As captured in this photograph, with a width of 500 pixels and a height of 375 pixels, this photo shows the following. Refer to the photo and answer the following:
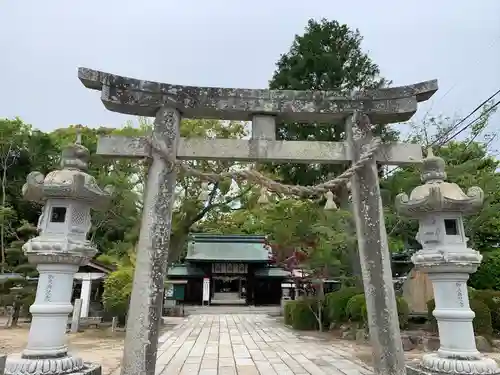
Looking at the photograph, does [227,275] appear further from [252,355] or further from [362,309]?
[252,355]

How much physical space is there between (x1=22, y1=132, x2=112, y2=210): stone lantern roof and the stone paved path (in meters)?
3.43

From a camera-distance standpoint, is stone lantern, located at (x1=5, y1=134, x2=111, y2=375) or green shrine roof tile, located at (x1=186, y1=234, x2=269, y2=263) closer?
stone lantern, located at (x1=5, y1=134, x2=111, y2=375)

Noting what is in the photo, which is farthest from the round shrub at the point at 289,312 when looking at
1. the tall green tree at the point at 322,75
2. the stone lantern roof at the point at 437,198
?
the stone lantern roof at the point at 437,198

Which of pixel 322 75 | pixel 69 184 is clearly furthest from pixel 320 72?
pixel 69 184

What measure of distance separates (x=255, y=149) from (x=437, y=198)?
7.97ft

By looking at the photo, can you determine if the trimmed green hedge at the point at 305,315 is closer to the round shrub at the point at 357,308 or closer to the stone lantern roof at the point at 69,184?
the round shrub at the point at 357,308

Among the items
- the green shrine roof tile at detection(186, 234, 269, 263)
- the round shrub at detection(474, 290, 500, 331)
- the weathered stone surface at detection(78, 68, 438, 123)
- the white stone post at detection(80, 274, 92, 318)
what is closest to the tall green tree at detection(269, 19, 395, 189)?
the round shrub at detection(474, 290, 500, 331)

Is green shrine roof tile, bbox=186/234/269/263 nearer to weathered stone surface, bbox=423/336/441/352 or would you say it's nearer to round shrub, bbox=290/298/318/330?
round shrub, bbox=290/298/318/330

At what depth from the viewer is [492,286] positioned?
13109 mm

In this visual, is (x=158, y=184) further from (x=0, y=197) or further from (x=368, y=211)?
(x=0, y=197)

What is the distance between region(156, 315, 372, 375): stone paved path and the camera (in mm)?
6763

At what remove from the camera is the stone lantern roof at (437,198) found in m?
4.75

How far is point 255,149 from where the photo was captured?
5.04 meters

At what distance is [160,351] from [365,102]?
742 centimetres
